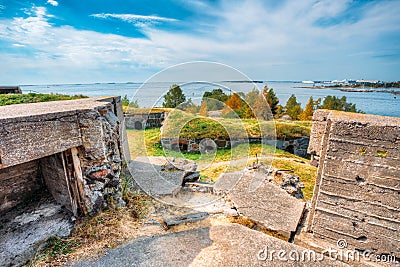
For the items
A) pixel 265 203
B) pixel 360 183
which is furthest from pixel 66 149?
pixel 360 183

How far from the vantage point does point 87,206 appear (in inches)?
176

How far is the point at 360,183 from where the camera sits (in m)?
3.77

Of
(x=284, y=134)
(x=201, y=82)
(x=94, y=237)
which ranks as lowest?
(x=284, y=134)

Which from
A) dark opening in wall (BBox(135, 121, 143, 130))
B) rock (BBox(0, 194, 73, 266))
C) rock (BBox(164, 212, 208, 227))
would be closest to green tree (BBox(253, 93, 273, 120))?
rock (BBox(164, 212, 208, 227))

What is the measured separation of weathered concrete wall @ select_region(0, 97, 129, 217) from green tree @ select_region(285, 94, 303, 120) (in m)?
29.4

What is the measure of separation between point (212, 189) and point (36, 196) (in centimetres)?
469

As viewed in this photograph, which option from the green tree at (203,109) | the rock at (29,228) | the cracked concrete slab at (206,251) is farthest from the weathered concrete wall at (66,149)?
the green tree at (203,109)

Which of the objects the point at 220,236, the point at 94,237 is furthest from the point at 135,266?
the point at 220,236

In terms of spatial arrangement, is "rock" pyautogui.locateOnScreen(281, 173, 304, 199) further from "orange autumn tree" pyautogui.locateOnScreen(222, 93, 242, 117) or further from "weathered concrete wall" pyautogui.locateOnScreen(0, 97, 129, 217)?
"weathered concrete wall" pyautogui.locateOnScreen(0, 97, 129, 217)

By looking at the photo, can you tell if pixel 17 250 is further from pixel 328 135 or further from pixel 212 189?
pixel 328 135

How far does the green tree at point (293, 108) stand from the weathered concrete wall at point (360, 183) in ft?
91.7

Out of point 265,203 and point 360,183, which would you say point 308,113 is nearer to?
point 265,203

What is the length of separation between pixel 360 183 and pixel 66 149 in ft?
17.6

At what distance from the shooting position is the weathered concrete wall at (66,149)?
3.33 m
